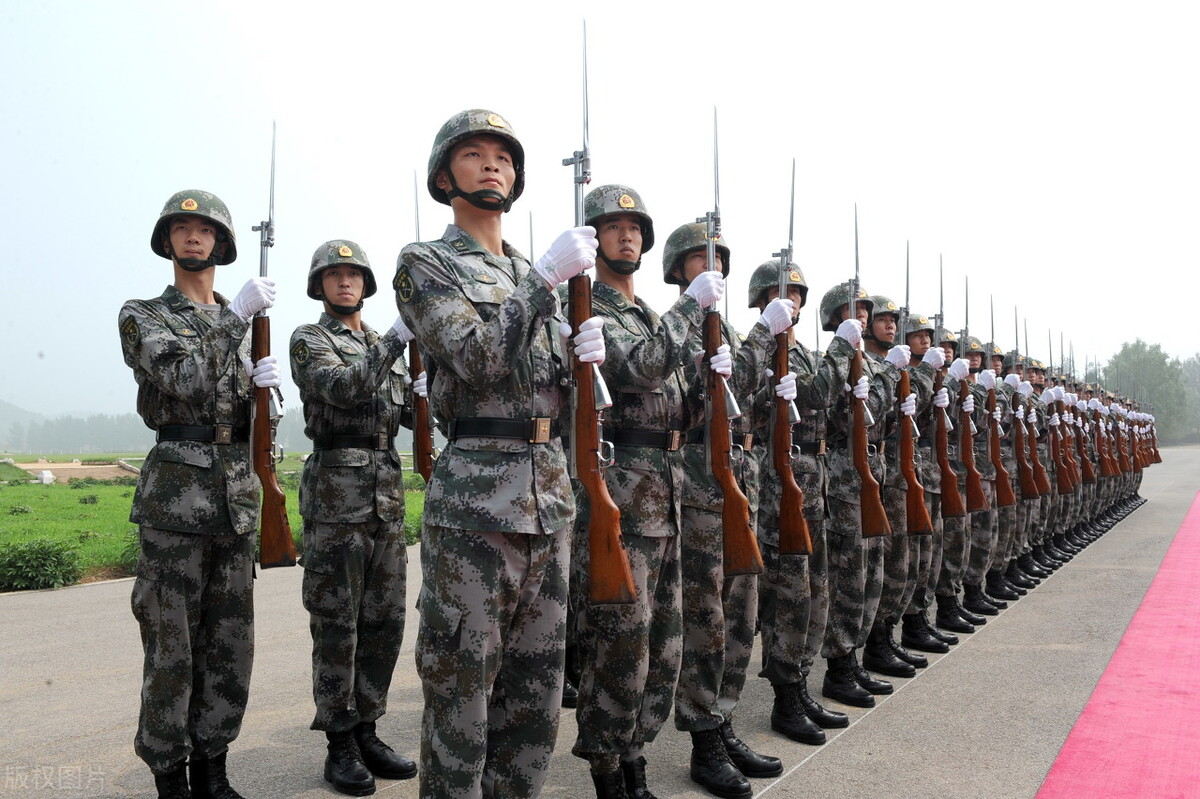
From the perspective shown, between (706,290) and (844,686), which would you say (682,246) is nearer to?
(706,290)

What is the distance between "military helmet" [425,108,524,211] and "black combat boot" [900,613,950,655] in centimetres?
530

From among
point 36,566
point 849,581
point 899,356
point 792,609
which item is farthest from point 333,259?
point 36,566

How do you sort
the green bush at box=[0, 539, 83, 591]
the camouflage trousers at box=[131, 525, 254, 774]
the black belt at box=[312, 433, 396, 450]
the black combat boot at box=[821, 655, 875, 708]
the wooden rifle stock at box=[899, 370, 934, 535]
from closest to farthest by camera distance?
the camouflage trousers at box=[131, 525, 254, 774] → the black belt at box=[312, 433, 396, 450] → the black combat boot at box=[821, 655, 875, 708] → the wooden rifle stock at box=[899, 370, 934, 535] → the green bush at box=[0, 539, 83, 591]

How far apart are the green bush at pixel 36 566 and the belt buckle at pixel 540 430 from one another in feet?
29.5

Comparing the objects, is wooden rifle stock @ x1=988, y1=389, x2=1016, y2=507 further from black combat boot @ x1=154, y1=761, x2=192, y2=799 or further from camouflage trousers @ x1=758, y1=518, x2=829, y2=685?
black combat boot @ x1=154, y1=761, x2=192, y2=799

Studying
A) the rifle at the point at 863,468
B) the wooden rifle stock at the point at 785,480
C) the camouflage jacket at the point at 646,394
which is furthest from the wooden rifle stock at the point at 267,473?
the rifle at the point at 863,468

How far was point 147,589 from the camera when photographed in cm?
373

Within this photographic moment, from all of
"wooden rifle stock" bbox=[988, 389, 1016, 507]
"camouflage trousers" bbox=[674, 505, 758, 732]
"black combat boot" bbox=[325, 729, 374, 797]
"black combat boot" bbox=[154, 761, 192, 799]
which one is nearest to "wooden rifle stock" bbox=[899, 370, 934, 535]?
"camouflage trousers" bbox=[674, 505, 758, 732]

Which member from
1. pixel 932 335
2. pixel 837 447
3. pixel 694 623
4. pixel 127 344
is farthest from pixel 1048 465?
pixel 127 344

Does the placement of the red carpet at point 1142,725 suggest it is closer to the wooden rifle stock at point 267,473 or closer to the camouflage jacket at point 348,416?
the camouflage jacket at point 348,416

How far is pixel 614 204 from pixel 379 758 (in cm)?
291

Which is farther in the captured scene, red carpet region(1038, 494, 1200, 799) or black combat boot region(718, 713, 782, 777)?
black combat boot region(718, 713, 782, 777)

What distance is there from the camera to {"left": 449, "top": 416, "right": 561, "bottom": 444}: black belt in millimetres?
2914

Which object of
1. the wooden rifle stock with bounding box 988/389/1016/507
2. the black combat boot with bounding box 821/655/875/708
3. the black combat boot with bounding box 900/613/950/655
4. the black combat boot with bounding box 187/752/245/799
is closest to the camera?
the black combat boot with bounding box 187/752/245/799
